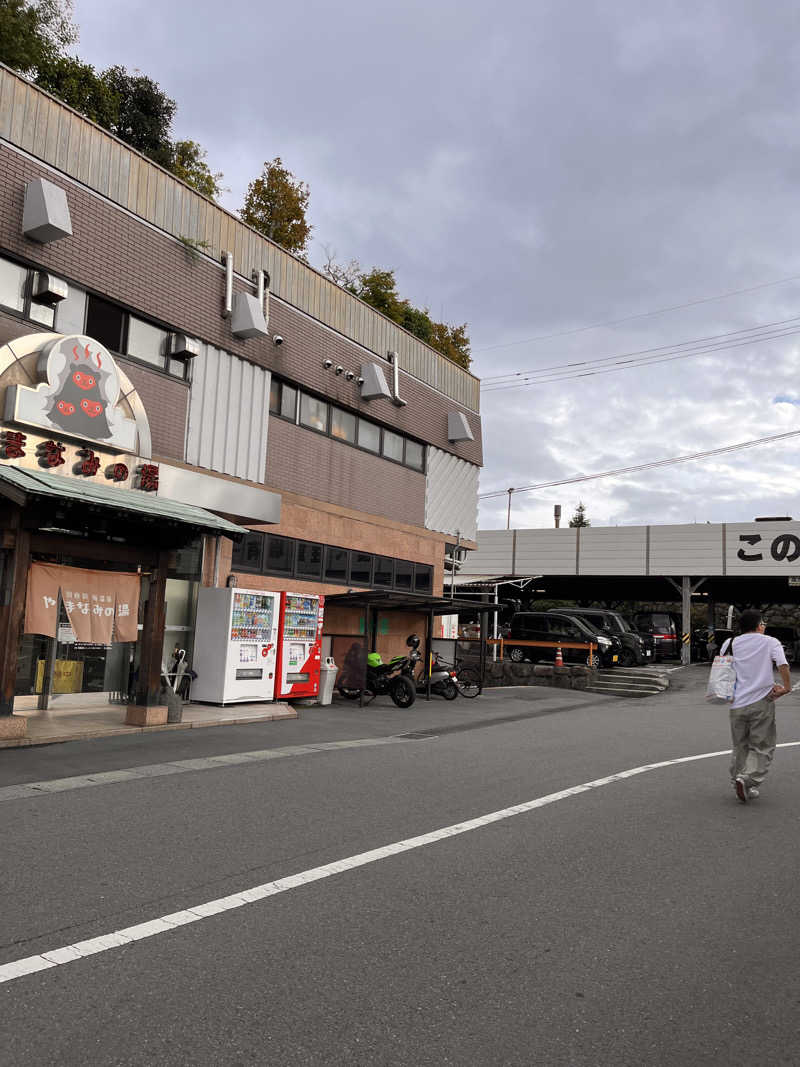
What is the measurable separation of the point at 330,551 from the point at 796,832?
544 inches

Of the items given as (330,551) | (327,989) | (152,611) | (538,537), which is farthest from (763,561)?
(327,989)

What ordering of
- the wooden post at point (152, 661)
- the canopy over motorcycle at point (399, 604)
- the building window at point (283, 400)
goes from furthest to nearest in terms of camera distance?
1. the building window at point (283, 400)
2. the canopy over motorcycle at point (399, 604)
3. the wooden post at point (152, 661)

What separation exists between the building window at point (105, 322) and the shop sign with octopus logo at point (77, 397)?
2.89 feet

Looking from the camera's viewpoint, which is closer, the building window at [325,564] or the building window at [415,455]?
the building window at [325,564]

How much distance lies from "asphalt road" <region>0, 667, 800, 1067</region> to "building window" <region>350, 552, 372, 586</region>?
10934 mm

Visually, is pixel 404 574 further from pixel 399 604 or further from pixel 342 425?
pixel 342 425

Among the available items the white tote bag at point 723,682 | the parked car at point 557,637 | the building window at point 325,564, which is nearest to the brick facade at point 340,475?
the building window at point 325,564

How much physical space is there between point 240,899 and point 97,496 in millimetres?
7201

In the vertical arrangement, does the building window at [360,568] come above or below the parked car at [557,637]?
above

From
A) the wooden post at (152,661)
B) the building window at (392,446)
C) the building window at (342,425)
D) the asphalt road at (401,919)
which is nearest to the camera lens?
the asphalt road at (401,919)

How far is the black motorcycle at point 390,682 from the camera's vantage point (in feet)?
58.4

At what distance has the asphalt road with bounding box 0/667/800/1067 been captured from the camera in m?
3.37

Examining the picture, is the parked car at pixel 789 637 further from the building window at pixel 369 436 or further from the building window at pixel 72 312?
the building window at pixel 72 312

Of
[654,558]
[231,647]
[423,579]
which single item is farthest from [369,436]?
[654,558]
